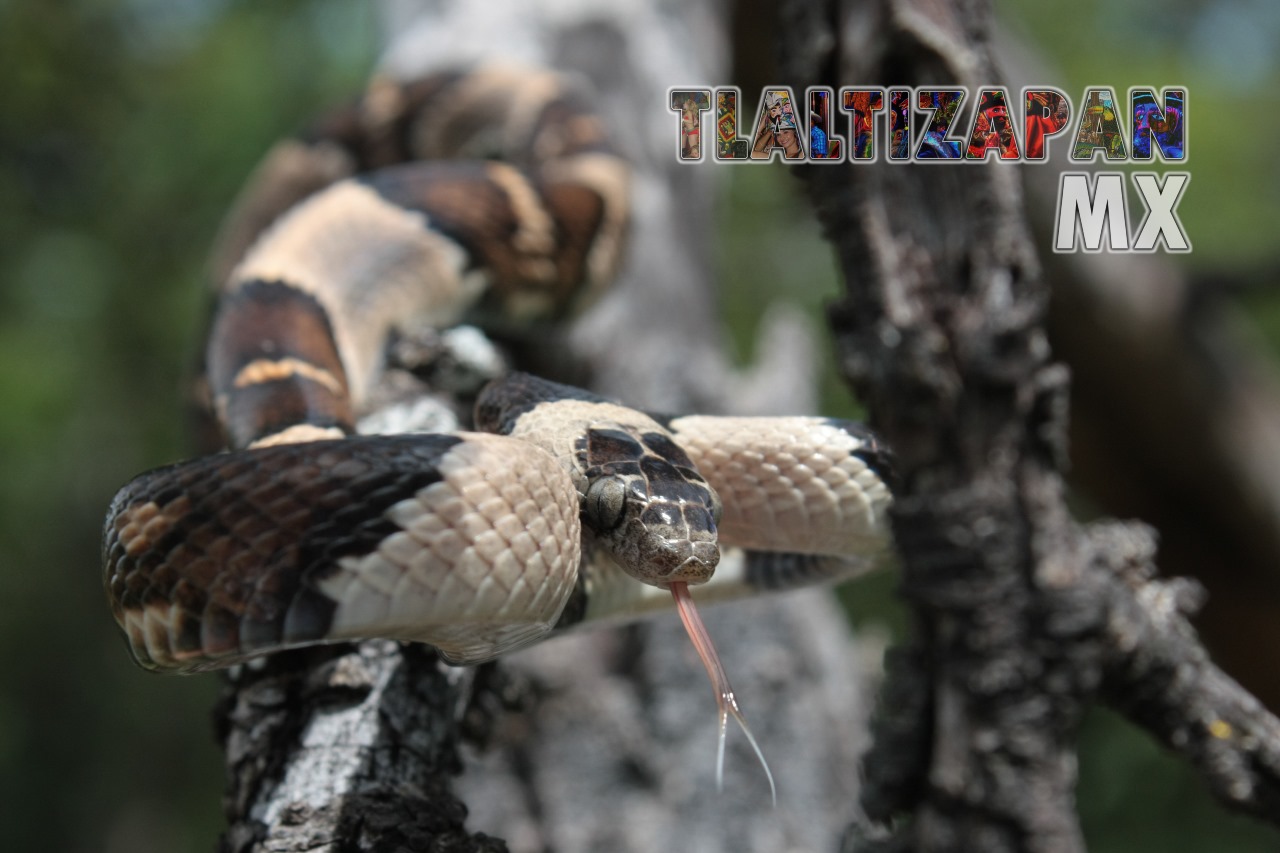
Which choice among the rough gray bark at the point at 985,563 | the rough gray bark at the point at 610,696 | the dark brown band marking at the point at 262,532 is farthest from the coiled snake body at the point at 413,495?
the rough gray bark at the point at 610,696

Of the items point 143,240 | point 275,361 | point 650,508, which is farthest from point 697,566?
point 143,240

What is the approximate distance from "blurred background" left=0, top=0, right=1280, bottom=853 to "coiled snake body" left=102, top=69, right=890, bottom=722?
10.1ft

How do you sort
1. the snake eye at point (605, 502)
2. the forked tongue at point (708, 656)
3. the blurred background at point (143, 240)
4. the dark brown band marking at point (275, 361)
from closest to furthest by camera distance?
the forked tongue at point (708, 656)
the snake eye at point (605, 502)
the dark brown band marking at point (275, 361)
the blurred background at point (143, 240)

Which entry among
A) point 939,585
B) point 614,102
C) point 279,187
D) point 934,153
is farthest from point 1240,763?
point 279,187

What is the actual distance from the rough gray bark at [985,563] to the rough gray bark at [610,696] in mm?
861

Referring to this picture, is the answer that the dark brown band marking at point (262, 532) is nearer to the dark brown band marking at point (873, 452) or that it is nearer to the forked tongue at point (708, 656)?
the forked tongue at point (708, 656)

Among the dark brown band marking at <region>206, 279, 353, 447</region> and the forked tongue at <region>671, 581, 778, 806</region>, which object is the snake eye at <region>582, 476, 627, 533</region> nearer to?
the forked tongue at <region>671, 581, 778, 806</region>

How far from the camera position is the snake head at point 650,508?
157 centimetres

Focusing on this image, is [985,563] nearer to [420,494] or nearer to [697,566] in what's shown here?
[697,566]

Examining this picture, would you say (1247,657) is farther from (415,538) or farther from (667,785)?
(415,538)

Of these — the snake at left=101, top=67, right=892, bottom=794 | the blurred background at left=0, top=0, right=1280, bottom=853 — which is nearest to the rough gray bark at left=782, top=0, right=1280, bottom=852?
the snake at left=101, top=67, right=892, bottom=794

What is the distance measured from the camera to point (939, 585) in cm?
193

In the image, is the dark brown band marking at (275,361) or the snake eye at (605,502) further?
the dark brown band marking at (275,361)

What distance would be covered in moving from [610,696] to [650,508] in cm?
187
